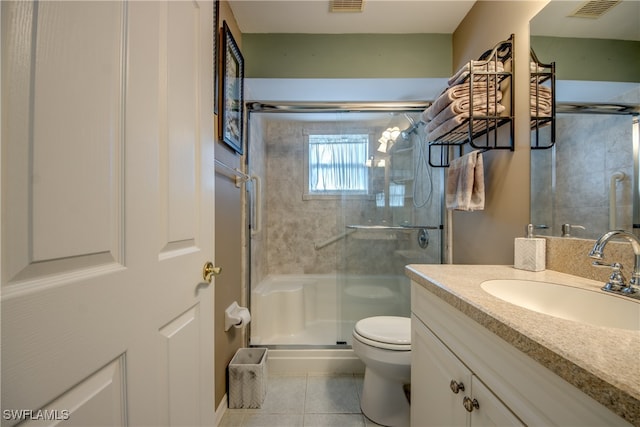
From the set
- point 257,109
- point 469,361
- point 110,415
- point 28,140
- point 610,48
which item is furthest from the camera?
point 257,109

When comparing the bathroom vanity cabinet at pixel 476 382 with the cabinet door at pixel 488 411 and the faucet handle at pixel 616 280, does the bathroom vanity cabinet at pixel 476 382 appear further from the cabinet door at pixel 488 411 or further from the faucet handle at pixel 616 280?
the faucet handle at pixel 616 280

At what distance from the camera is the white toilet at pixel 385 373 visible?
4.03ft

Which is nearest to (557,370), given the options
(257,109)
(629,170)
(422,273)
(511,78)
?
(422,273)

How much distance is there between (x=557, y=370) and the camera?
15.2 inches

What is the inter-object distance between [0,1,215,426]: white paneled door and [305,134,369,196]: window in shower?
5.08ft

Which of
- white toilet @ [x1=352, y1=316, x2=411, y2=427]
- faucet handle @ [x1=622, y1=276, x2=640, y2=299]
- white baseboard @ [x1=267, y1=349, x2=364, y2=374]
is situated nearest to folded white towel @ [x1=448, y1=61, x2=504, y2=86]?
faucet handle @ [x1=622, y1=276, x2=640, y2=299]

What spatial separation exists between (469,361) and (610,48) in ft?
3.57

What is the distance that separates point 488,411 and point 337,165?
1.97 metres

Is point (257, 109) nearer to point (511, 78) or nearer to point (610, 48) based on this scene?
point (511, 78)

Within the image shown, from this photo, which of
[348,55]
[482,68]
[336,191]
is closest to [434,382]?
[482,68]

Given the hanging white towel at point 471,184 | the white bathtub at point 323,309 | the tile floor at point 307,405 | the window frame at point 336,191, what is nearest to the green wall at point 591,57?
the hanging white towel at point 471,184

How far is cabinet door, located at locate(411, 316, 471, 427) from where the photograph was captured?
26.5 inches

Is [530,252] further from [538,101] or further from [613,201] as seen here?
[538,101]

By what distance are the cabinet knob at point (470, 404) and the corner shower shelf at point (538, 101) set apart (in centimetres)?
98
